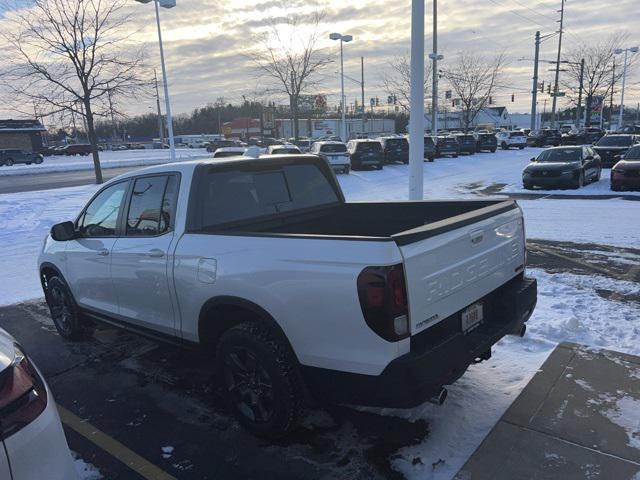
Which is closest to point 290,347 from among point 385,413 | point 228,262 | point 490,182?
point 228,262

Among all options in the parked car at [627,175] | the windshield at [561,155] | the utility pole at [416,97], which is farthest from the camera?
the windshield at [561,155]

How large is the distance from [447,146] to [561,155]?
17.1 metres

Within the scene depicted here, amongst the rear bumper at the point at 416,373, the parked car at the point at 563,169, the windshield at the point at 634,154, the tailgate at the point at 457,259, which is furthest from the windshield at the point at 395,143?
the rear bumper at the point at 416,373

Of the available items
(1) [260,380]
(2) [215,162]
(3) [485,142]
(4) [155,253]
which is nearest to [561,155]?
(2) [215,162]

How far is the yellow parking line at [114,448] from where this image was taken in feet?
10.3

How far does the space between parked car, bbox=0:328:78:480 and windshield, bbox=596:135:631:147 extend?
2536 centimetres

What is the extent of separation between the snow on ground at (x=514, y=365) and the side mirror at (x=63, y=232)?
3.35m

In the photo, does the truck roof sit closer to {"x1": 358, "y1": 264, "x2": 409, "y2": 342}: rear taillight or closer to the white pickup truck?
the white pickup truck

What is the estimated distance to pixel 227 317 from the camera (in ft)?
11.5

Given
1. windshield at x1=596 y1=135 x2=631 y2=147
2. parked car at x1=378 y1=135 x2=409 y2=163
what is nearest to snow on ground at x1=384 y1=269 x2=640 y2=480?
windshield at x1=596 y1=135 x2=631 y2=147

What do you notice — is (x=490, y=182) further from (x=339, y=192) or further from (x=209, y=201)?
(x=209, y=201)

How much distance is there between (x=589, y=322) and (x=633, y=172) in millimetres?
12132

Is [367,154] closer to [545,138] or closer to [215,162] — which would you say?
[215,162]

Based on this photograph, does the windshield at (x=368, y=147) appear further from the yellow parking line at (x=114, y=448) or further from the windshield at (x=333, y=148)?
the yellow parking line at (x=114, y=448)
